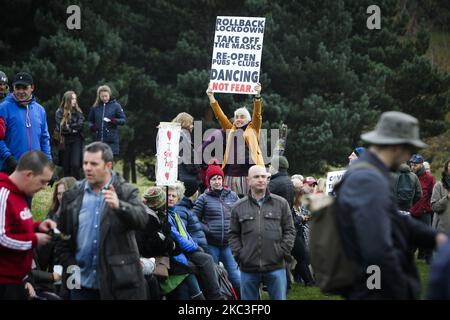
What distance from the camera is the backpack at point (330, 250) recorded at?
625cm

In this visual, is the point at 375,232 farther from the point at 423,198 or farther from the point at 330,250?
the point at 423,198

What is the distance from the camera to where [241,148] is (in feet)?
47.2

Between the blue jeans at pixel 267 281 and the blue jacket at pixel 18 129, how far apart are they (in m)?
4.00

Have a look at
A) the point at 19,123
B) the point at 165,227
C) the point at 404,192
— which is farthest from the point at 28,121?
the point at 404,192

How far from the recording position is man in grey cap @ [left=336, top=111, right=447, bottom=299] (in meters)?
6.05

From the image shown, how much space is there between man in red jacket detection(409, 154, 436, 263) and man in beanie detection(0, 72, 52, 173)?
743cm

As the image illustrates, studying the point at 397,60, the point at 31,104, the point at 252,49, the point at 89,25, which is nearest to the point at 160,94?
the point at 89,25

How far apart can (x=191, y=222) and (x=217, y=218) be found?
28.0 inches

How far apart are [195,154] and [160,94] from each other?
17.1 m

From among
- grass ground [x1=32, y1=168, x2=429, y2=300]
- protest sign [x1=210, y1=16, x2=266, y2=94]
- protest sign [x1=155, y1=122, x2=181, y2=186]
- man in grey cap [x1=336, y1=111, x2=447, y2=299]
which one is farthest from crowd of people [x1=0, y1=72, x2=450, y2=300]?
protest sign [x1=210, y1=16, x2=266, y2=94]

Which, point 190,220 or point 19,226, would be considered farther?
point 190,220

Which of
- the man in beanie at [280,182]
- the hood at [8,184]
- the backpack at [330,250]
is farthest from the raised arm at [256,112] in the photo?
the backpack at [330,250]

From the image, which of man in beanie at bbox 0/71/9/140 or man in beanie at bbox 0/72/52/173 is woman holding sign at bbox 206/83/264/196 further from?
man in beanie at bbox 0/71/9/140

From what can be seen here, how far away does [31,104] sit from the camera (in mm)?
12945
